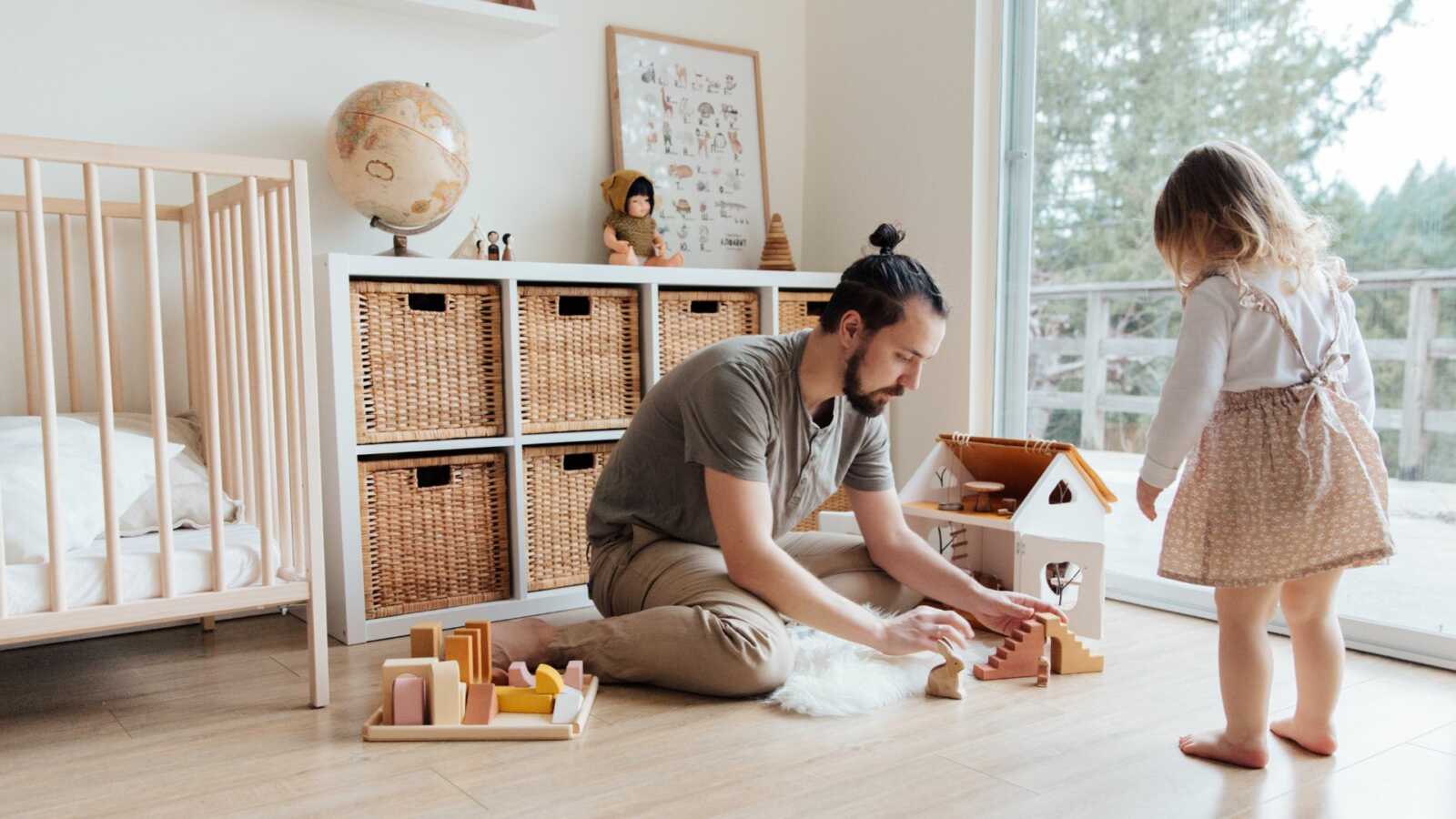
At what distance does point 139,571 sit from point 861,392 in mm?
1120

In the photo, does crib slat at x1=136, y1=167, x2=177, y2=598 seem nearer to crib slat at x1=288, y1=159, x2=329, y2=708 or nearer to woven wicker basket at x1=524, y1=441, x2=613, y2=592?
crib slat at x1=288, y1=159, x2=329, y2=708

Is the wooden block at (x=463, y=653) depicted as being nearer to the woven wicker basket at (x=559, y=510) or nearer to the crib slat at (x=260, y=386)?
the crib slat at (x=260, y=386)

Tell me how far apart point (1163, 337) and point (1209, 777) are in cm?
120

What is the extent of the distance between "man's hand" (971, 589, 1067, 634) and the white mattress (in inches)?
45.6

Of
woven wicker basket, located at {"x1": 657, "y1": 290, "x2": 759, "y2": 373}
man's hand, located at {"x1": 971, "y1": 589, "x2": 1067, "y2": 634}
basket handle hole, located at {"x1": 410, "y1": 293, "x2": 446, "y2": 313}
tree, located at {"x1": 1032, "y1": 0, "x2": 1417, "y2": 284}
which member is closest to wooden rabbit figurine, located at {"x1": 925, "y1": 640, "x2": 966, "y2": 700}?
man's hand, located at {"x1": 971, "y1": 589, "x2": 1067, "y2": 634}

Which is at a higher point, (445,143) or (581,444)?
(445,143)

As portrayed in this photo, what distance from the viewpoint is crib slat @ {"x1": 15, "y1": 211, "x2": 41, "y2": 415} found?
80.5 inches

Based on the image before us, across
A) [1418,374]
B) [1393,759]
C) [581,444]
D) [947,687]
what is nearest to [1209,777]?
[1393,759]

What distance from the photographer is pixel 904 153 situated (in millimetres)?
2883

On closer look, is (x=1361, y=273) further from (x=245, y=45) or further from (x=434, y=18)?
(x=245, y=45)

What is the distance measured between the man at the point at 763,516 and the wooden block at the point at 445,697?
20 centimetres

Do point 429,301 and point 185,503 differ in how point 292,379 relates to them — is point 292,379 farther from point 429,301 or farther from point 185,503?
point 429,301

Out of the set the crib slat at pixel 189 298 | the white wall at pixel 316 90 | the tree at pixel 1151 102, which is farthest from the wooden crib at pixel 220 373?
the tree at pixel 1151 102

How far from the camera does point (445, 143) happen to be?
2.28 meters
